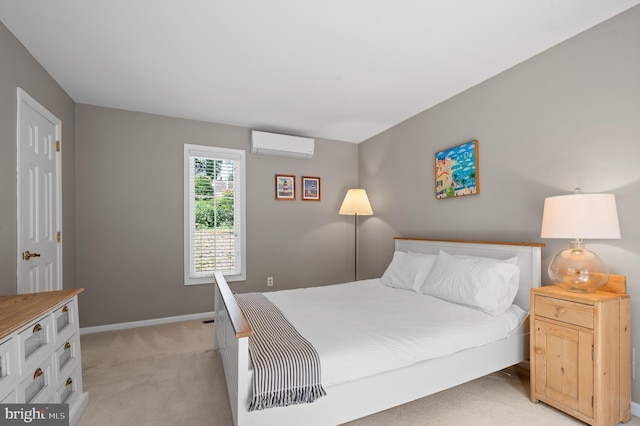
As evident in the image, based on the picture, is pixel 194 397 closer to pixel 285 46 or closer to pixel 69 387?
pixel 69 387

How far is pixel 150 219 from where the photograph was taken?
12.1 ft

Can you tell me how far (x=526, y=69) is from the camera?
2523 millimetres

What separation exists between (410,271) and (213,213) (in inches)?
103

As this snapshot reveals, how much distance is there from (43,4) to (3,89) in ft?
2.10

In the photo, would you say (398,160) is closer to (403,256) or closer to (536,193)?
(403,256)

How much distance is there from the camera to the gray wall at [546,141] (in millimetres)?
1957

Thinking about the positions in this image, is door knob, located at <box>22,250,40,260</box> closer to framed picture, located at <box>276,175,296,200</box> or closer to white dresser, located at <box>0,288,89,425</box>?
white dresser, located at <box>0,288,89,425</box>

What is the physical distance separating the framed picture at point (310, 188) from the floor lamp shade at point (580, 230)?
10.0 feet

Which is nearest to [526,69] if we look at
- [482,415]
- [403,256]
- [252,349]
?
[403,256]

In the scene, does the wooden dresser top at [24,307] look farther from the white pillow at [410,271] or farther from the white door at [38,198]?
the white pillow at [410,271]

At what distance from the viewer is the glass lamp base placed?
191 cm

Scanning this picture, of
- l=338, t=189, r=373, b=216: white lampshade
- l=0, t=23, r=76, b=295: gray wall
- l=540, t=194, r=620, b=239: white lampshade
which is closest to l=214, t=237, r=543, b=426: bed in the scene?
l=540, t=194, r=620, b=239: white lampshade

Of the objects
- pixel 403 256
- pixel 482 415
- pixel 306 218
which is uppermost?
pixel 306 218

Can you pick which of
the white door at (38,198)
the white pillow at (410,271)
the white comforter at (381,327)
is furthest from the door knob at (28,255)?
the white pillow at (410,271)
